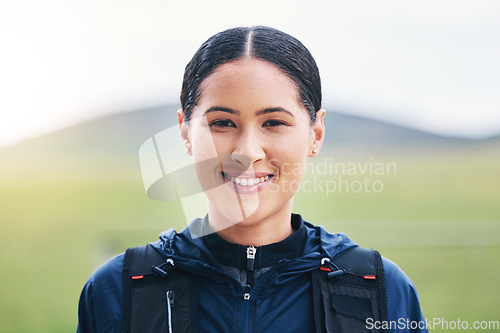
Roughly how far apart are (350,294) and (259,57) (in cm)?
76

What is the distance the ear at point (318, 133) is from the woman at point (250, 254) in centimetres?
5

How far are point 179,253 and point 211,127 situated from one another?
0.41 metres

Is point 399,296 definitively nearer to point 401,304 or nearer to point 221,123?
point 401,304

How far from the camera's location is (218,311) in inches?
51.9

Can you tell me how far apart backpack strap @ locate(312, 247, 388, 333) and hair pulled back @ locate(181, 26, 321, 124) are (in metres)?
0.48

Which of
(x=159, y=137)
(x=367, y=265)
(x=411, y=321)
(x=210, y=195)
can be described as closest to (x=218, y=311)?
(x=210, y=195)

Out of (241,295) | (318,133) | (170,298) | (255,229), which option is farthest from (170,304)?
(318,133)

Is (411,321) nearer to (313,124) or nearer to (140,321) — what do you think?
(313,124)

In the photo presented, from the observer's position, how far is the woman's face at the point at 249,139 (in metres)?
1.35

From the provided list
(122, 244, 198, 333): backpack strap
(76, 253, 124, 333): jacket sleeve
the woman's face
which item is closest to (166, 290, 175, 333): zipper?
(122, 244, 198, 333): backpack strap

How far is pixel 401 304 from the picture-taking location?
1.39 meters

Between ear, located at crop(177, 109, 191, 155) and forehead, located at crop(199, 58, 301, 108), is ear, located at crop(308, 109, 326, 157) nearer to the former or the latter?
forehead, located at crop(199, 58, 301, 108)

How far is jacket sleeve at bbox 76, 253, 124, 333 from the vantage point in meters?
1.35

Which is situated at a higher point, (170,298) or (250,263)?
(250,263)
